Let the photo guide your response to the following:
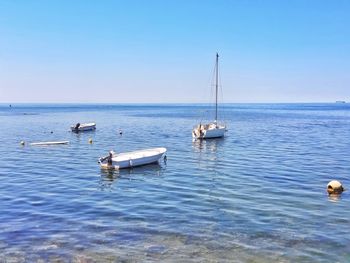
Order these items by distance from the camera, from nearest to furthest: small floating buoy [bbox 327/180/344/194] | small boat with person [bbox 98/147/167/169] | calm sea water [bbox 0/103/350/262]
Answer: calm sea water [bbox 0/103/350/262], small floating buoy [bbox 327/180/344/194], small boat with person [bbox 98/147/167/169]

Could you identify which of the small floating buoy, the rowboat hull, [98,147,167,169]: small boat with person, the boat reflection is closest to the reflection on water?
[98,147,167,169]: small boat with person

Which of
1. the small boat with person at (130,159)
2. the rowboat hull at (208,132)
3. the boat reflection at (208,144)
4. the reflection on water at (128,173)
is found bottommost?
the reflection on water at (128,173)

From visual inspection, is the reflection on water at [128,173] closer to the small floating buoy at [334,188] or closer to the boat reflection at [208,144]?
the boat reflection at [208,144]

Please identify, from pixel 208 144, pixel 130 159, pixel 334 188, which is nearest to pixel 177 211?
pixel 334 188

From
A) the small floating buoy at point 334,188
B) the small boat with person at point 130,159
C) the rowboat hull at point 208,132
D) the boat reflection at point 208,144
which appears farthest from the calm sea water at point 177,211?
the rowboat hull at point 208,132

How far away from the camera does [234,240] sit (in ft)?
72.8

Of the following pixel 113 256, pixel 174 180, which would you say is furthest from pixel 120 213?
pixel 174 180

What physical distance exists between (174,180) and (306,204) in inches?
525

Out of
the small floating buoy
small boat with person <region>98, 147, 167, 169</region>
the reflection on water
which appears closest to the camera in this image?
the small floating buoy

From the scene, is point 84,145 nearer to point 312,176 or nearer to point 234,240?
point 312,176

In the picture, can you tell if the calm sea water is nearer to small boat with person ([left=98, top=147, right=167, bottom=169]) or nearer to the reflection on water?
the reflection on water

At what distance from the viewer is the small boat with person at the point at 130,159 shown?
147ft

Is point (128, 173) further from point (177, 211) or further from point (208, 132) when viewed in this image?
point (208, 132)

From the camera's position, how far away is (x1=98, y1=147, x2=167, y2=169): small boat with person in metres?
44.7
